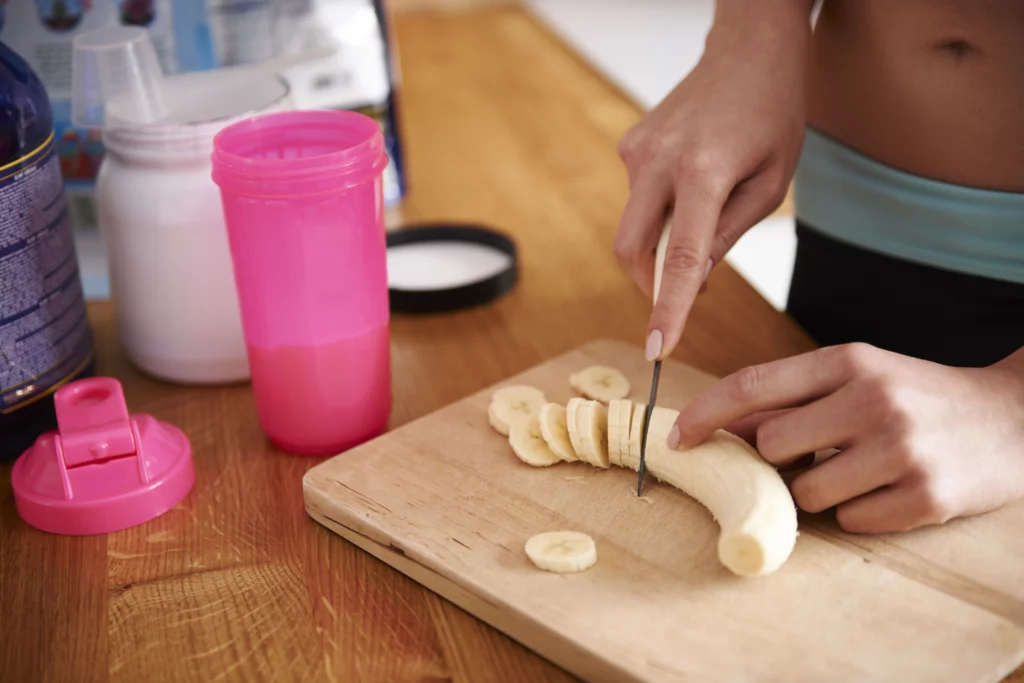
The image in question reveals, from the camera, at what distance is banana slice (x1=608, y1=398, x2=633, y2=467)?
2.97ft

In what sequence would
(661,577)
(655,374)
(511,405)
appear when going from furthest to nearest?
(511,405) → (655,374) → (661,577)

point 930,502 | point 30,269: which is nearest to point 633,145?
point 930,502

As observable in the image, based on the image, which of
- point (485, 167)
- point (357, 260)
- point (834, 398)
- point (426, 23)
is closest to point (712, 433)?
point (834, 398)

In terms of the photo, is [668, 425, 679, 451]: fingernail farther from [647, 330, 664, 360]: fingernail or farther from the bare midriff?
the bare midriff

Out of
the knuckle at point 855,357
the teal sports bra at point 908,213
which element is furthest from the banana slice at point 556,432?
the teal sports bra at point 908,213

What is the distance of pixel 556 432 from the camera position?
3.06 ft

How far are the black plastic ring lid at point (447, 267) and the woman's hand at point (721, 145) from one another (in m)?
0.30

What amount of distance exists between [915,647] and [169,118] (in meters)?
0.88

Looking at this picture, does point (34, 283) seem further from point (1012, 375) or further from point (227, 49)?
point (1012, 375)

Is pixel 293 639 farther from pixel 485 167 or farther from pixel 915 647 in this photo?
pixel 485 167

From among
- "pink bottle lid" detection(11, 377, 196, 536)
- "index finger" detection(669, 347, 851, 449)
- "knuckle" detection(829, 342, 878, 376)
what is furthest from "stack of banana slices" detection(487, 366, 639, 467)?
"pink bottle lid" detection(11, 377, 196, 536)

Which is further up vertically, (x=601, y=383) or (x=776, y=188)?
(x=776, y=188)

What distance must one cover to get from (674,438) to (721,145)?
299 mm

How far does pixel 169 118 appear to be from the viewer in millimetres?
1058
